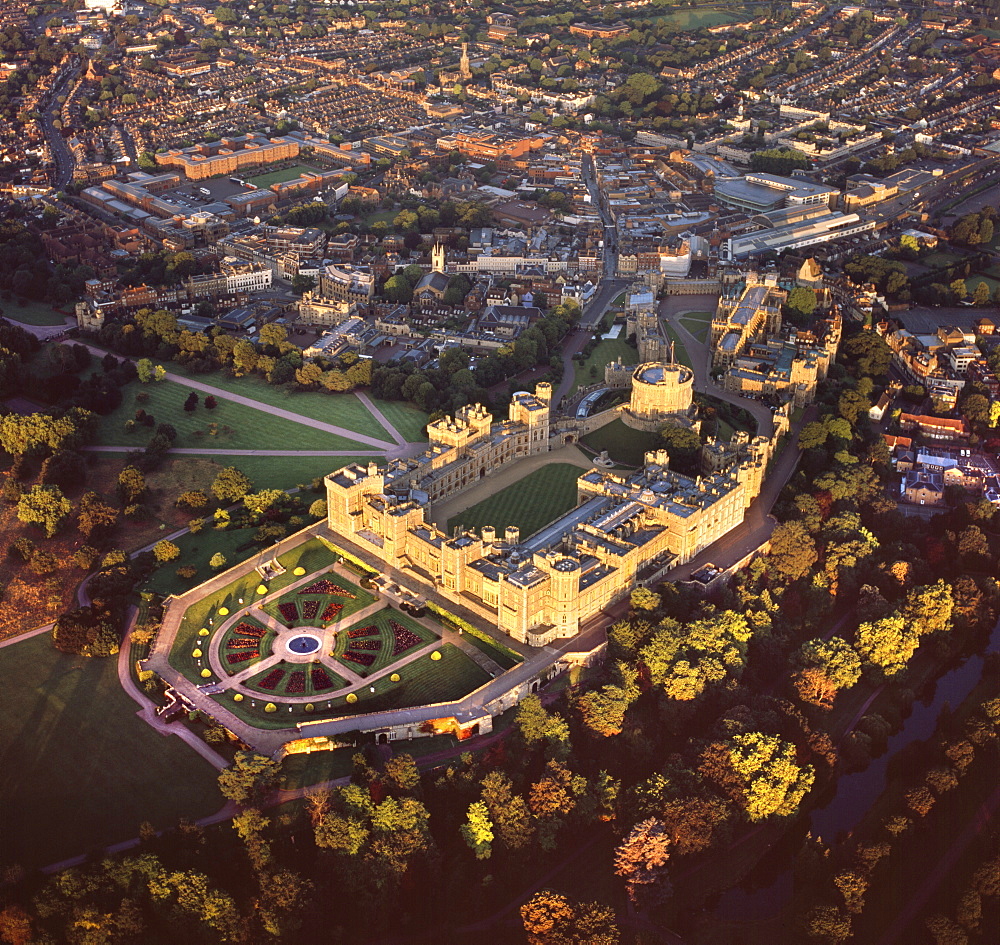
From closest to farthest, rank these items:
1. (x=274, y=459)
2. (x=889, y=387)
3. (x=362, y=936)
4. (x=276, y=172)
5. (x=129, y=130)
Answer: (x=362, y=936) < (x=274, y=459) < (x=889, y=387) < (x=276, y=172) < (x=129, y=130)

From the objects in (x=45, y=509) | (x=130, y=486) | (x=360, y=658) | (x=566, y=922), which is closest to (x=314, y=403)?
(x=130, y=486)

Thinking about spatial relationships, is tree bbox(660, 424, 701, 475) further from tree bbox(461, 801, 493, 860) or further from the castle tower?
the castle tower

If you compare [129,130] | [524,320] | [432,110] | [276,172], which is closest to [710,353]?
[524,320]

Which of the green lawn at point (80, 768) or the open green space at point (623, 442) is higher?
the green lawn at point (80, 768)

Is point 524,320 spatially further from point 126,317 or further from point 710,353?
point 126,317

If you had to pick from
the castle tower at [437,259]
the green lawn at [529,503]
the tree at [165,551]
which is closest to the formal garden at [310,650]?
the tree at [165,551]

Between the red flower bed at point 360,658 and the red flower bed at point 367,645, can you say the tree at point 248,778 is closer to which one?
the red flower bed at point 360,658
